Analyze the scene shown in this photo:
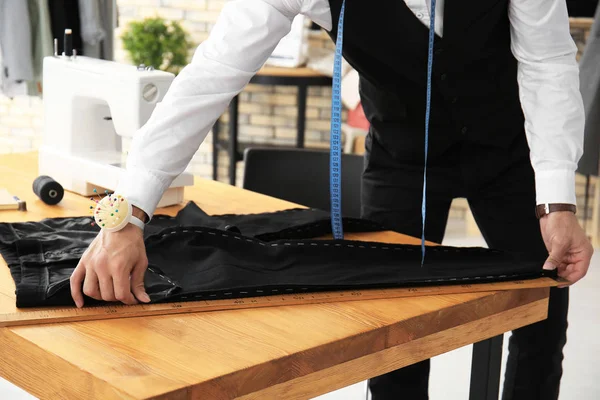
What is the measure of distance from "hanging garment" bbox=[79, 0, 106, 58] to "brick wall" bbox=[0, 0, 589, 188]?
1.33 m

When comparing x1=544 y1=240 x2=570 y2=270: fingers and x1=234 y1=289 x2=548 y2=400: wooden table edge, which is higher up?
x1=544 y1=240 x2=570 y2=270: fingers

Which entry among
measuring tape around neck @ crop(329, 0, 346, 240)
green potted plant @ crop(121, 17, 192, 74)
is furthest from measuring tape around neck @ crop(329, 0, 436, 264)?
green potted plant @ crop(121, 17, 192, 74)

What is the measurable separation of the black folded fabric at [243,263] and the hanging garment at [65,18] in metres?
2.68

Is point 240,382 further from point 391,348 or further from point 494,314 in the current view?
point 494,314

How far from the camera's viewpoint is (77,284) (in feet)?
4.58

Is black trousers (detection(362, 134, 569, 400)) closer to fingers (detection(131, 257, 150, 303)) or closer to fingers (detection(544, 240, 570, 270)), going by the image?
fingers (detection(544, 240, 570, 270))

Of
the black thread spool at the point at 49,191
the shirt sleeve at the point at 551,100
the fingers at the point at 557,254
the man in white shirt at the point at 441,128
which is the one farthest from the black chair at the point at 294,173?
the fingers at the point at 557,254

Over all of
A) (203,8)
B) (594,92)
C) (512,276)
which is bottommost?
(512,276)

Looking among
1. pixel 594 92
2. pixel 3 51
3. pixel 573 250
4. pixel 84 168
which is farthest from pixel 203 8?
pixel 573 250

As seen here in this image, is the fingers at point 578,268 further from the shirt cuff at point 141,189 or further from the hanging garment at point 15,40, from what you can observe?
the hanging garment at point 15,40

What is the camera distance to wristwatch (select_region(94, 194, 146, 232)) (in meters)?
1.44

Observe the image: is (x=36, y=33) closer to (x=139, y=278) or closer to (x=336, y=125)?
(x=336, y=125)

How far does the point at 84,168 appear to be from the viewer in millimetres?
2244

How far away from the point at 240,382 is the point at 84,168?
1.19 m
